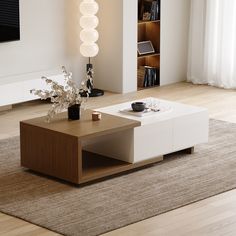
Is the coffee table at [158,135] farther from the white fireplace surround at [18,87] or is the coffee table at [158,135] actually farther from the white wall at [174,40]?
the white wall at [174,40]

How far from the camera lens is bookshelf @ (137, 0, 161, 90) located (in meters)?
8.70

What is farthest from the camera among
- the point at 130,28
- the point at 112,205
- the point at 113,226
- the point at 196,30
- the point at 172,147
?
the point at 196,30

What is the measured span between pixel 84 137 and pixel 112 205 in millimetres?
534

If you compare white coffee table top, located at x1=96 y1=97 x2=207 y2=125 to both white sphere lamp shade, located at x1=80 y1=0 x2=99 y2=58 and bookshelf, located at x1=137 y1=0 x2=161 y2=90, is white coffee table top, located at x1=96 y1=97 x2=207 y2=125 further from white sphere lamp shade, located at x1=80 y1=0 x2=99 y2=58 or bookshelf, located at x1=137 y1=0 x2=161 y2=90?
bookshelf, located at x1=137 y1=0 x2=161 y2=90

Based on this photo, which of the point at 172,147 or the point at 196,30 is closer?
the point at 172,147

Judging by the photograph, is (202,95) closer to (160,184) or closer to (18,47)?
(18,47)

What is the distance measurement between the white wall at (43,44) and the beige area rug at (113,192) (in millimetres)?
1646

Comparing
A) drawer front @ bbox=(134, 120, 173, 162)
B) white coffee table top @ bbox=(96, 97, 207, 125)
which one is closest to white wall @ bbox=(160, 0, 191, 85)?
white coffee table top @ bbox=(96, 97, 207, 125)

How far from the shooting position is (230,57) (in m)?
8.64

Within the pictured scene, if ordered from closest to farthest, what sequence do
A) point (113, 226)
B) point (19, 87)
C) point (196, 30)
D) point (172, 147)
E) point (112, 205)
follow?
point (113, 226), point (112, 205), point (172, 147), point (19, 87), point (196, 30)

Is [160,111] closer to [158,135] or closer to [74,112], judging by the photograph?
[158,135]

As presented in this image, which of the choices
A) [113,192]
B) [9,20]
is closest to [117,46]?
[9,20]

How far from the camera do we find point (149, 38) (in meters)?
8.97

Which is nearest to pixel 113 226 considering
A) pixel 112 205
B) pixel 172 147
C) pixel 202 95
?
pixel 112 205
